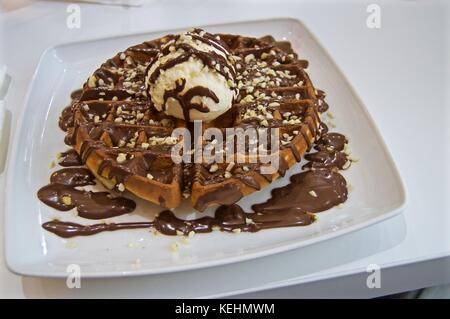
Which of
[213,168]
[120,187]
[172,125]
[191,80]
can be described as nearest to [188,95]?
[191,80]

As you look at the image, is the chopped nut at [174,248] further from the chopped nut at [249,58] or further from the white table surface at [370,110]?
the chopped nut at [249,58]

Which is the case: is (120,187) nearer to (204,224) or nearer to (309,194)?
(204,224)

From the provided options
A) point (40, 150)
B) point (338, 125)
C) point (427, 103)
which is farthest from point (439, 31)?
point (40, 150)

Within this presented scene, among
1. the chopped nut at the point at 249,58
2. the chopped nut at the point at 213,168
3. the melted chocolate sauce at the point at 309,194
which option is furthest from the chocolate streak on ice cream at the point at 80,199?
the chopped nut at the point at 249,58

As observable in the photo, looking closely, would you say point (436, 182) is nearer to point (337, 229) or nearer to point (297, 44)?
point (337, 229)

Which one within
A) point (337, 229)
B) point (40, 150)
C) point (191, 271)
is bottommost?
point (191, 271)

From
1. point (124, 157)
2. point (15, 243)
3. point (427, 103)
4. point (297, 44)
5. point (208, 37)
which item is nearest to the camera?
point (15, 243)
